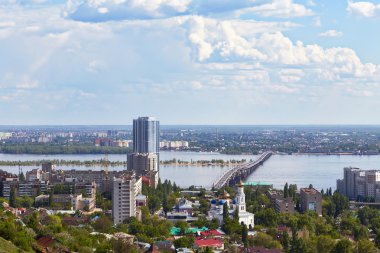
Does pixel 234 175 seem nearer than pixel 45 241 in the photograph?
No

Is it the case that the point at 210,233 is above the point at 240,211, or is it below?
below

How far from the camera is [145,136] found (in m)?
44.0

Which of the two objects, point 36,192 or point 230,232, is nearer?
point 230,232

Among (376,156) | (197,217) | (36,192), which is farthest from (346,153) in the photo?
(197,217)

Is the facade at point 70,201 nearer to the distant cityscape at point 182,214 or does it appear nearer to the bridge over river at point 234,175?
the distant cityscape at point 182,214

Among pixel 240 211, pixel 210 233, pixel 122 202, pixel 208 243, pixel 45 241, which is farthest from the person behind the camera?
pixel 122 202

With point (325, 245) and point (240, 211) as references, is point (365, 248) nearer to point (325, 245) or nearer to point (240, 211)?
point (325, 245)

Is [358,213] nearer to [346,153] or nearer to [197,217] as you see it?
[197,217]

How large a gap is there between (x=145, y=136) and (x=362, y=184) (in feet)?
58.6

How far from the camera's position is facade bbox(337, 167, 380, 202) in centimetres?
2812

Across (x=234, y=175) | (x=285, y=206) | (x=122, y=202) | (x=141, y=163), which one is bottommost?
(x=234, y=175)

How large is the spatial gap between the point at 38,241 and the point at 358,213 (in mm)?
12486

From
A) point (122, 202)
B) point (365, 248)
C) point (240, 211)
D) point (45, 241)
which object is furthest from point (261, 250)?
point (122, 202)

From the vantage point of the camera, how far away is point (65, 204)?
22719 millimetres
